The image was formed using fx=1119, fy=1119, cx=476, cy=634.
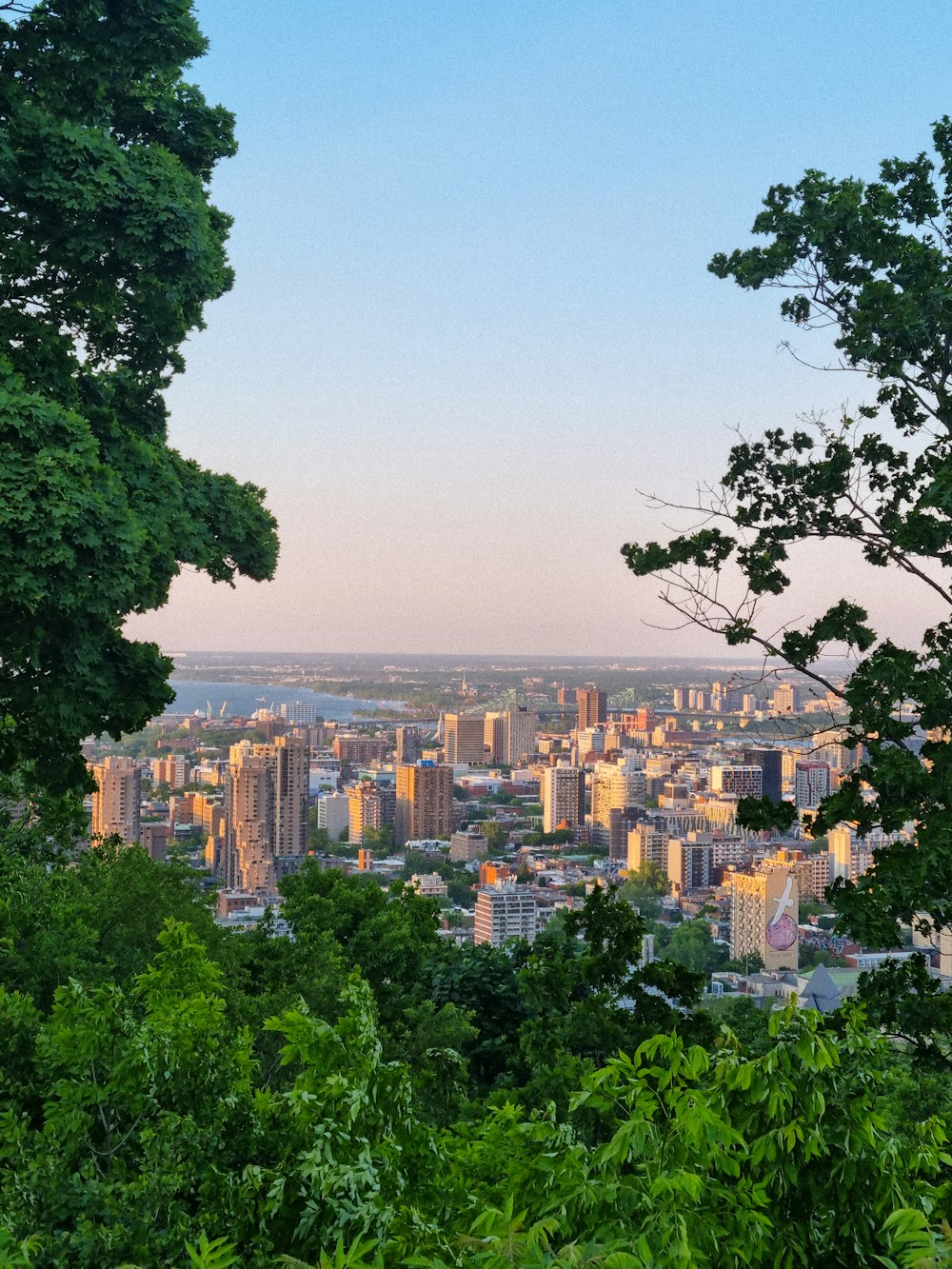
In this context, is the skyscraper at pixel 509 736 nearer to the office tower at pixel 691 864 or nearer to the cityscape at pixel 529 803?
the cityscape at pixel 529 803

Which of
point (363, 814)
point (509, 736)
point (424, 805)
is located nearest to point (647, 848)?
point (424, 805)

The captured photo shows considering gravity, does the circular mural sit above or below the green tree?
above

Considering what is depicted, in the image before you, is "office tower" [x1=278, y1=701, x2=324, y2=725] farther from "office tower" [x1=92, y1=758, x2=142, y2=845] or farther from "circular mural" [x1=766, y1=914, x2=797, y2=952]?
"circular mural" [x1=766, y1=914, x2=797, y2=952]

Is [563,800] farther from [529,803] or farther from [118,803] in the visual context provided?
[118,803]

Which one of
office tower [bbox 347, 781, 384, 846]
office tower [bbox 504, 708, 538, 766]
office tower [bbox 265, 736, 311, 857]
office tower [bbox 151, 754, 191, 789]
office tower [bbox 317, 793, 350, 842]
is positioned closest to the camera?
office tower [bbox 265, 736, 311, 857]

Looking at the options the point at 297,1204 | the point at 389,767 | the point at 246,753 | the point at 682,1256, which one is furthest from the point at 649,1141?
the point at 389,767

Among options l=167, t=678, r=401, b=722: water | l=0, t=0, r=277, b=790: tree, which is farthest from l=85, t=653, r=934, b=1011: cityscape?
l=0, t=0, r=277, b=790: tree

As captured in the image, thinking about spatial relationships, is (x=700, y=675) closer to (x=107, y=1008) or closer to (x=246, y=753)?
(x=246, y=753)
